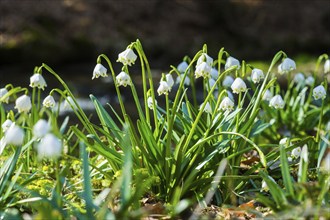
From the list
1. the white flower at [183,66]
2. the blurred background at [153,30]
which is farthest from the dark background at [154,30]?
the white flower at [183,66]

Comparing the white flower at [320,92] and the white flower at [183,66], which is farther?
the white flower at [183,66]

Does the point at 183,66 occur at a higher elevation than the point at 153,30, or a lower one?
lower

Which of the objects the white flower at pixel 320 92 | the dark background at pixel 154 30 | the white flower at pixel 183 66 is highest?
the dark background at pixel 154 30

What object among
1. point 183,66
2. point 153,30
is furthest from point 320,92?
point 153,30

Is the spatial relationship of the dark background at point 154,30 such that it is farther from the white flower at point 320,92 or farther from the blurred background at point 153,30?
the white flower at point 320,92

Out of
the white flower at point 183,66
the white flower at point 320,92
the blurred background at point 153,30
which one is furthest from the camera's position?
the blurred background at point 153,30

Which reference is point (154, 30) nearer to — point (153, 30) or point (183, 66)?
point (153, 30)

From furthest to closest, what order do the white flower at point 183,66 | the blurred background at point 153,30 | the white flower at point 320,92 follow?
1. the blurred background at point 153,30
2. the white flower at point 183,66
3. the white flower at point 320,92

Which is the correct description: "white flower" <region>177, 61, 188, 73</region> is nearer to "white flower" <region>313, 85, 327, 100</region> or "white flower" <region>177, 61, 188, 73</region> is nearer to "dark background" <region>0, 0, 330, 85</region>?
"white flower" <region>313, 85, 327, 100</region>
